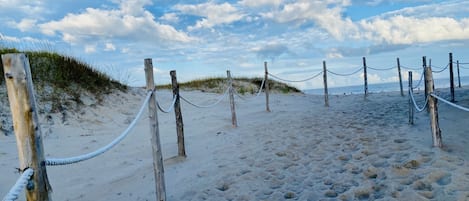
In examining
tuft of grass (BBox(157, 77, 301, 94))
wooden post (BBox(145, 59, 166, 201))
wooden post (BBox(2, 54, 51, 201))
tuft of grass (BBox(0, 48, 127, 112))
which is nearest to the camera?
wooden post (BBox(2, 54, 51, 201))

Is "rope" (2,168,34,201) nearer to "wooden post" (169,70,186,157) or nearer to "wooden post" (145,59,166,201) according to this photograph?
"wooden post" (145,59,166,201)

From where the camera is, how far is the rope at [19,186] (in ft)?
5.81

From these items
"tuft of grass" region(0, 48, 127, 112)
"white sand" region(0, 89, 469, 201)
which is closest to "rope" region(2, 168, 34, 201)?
"white sand" region(0, 89, 469, 201)

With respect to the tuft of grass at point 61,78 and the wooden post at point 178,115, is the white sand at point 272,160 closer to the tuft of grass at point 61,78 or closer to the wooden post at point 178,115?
the wooden post at point 178,115

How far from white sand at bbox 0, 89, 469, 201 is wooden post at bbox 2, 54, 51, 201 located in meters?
2.54

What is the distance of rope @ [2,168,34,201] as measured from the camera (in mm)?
1770

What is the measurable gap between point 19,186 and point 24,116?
0.41 meters

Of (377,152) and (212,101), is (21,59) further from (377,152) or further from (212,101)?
(212,101)

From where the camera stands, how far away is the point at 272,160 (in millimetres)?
5758

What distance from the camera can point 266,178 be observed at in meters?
4.96

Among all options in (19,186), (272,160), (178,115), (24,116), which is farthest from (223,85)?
(19,186)

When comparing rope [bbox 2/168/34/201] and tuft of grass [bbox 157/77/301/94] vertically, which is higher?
tuft of grass [bbox 157/77/301/94]

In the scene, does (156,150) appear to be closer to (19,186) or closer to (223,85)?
(19,186)

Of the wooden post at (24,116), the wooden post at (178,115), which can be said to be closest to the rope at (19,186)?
the wooden post at (24,116)
